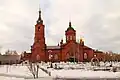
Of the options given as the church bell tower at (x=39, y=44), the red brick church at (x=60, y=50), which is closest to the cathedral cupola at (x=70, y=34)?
the red brick church at (x=60, y=50)

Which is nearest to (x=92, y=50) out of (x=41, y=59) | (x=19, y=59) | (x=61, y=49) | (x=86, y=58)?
(x=86, y=58)

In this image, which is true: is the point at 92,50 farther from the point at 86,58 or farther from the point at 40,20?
the point at 40,20

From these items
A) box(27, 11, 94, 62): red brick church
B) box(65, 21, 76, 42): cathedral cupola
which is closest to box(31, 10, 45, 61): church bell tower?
box(27, 11, 94, 62): red brick church

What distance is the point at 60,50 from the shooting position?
9169 cm

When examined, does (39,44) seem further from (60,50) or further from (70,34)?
(70,34)

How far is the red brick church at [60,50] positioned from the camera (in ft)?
294

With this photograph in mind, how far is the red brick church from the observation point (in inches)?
3531

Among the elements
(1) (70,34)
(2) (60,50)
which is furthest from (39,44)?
(1) (70,34)

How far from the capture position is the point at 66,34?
93812mm

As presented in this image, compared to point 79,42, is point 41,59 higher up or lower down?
lower down

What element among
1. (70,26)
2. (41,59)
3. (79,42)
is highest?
(70,26)

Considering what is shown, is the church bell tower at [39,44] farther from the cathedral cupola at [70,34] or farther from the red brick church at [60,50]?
the cathedral cupola at [70,34]

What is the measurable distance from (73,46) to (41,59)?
12.1m

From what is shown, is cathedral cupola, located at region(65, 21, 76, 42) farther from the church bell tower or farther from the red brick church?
the church bell tower
